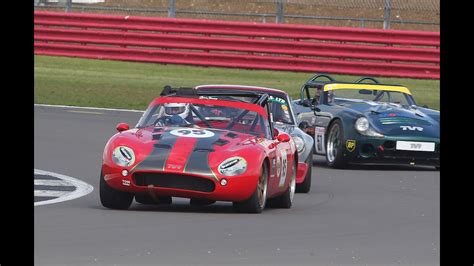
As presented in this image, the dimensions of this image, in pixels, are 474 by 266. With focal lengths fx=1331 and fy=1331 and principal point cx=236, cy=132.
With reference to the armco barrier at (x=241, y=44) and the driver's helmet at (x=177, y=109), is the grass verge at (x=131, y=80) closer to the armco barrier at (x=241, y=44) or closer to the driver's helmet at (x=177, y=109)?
the armco barrier at (x=241, y=44)

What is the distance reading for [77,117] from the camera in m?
22.2

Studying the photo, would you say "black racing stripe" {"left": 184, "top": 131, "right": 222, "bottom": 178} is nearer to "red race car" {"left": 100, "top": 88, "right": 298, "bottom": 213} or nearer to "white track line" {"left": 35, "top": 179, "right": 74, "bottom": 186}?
"red race car" {"left": 100, "top": 88, "right": 298, "bottom": 213}

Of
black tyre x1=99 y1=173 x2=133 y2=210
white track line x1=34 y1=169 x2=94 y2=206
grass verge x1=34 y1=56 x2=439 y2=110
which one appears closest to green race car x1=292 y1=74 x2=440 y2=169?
white track line x1=34 y1=169 x2=94 y2=206

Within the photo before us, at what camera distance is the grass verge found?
2661 centimetres

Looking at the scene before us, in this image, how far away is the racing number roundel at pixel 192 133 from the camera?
1095 cm

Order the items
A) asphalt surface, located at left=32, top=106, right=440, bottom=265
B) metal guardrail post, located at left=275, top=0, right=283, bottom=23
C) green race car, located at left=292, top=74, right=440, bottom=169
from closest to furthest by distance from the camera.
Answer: asphalt surface, located at left=32, top=106, right=440, bottom=265
green race car, located at left=292, top=74, right=440, bottom=169
metal guardrail post, located at left=275, top=0, right=283, bottom=23

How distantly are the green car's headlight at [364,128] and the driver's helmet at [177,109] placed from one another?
505 cm

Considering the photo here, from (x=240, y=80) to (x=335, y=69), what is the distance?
216 cm

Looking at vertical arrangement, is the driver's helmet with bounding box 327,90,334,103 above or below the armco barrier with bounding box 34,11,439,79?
below

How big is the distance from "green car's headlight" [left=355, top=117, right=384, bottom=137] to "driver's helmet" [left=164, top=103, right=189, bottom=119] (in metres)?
5.05

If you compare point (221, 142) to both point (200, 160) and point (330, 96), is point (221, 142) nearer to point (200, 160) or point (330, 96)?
point (200, 160)
